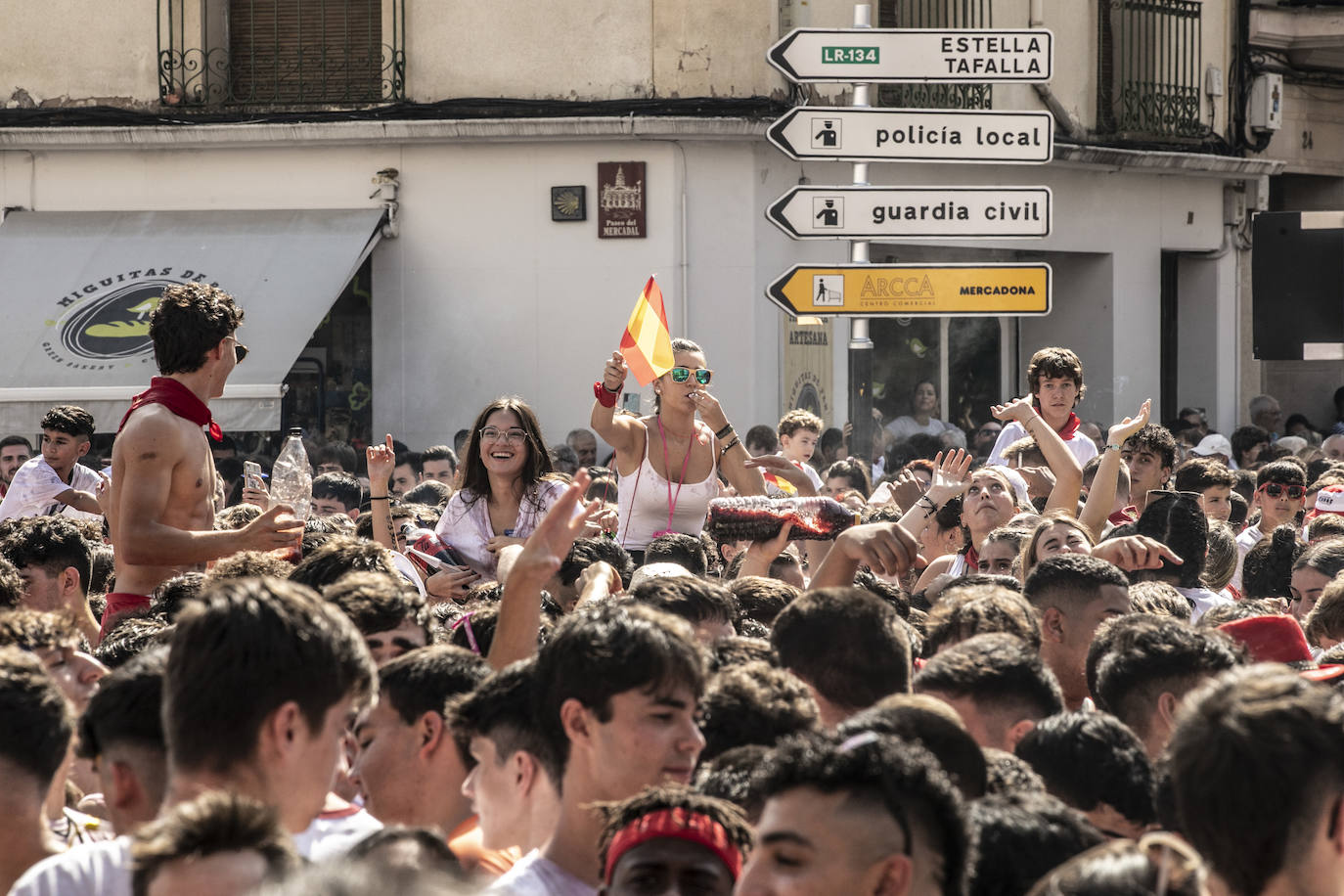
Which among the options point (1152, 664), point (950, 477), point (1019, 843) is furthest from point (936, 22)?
point (1019, 843)

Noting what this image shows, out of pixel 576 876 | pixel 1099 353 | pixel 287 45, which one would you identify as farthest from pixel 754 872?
pixel 1099 353

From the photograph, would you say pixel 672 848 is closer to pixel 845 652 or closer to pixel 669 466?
pixel 845 652

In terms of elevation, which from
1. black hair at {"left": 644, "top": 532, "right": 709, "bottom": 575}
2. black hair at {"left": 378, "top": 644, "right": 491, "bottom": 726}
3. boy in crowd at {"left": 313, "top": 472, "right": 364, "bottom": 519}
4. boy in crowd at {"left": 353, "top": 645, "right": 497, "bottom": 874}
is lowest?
boy in crowd at {"left": 353, "top": 645, "right": 497, "bottom": 874}

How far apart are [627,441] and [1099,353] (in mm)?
11134

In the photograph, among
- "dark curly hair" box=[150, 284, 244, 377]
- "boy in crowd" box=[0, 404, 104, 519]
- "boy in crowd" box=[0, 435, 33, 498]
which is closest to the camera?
"dark curly hair" box=[150, 284, 244, 377]

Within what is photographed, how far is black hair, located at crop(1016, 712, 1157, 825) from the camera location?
362 cm

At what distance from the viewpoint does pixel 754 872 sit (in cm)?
262

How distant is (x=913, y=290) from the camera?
8938mm

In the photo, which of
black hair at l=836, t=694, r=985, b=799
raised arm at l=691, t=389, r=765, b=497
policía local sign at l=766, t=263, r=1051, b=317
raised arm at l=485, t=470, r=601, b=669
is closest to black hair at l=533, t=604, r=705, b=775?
black hair at l=836, t=694, r=985, b=799

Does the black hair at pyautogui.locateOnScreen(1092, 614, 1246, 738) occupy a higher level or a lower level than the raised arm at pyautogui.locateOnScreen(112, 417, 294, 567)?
lower

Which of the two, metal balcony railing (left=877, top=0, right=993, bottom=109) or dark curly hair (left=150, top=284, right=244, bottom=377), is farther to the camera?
metal balcony railing (left=877, top=0, right=993, bottom=109)

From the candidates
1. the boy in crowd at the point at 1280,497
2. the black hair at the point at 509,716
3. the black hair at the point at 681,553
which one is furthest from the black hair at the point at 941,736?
the boy in crowd at the point at 1280,497

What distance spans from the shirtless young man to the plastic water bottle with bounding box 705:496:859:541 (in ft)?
5.29

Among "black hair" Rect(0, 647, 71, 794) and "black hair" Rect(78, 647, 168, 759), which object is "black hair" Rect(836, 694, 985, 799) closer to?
"black hair" Rect(78, 647, 168, 759)
